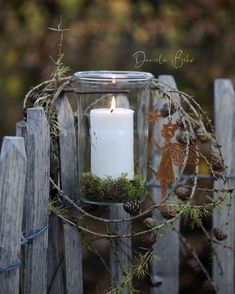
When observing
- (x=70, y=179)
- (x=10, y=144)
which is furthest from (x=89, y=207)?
(x=10, y=144)

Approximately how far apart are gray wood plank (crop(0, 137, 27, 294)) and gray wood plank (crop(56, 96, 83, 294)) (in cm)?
42

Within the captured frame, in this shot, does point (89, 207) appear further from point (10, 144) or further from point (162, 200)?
point (10, 144)

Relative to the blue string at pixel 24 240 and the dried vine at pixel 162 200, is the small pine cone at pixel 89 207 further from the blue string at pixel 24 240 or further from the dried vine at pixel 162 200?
the blue string at pixel 24 240

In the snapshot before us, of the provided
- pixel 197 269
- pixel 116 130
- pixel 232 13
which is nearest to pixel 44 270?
pixel 116 130

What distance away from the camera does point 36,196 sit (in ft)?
6.10

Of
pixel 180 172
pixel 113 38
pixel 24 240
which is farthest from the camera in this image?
pixel 113 38

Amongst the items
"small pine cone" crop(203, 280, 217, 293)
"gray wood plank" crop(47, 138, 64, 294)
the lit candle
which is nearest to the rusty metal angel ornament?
the lit candle

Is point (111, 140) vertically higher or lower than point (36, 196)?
higher

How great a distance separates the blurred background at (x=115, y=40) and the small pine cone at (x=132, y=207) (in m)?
1.85

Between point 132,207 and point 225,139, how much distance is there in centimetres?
78

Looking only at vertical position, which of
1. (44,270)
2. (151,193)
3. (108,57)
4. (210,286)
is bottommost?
(210,286)

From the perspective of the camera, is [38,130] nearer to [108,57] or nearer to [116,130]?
[116,130]

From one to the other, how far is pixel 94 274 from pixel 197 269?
141cm

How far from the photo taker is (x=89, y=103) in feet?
6.73
